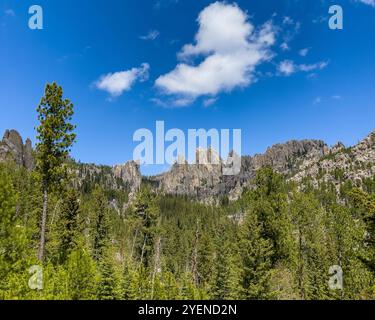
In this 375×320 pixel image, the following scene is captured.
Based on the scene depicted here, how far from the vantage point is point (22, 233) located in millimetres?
18312

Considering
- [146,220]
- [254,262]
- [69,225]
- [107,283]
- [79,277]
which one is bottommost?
[107,283]

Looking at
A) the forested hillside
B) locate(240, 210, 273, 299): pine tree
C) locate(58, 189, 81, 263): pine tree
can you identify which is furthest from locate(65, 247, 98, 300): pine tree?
locate(58, 189, 81, 263): pine tree

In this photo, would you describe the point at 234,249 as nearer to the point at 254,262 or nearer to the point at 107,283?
the point at 254,262

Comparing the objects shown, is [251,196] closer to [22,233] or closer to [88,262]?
[88,262]

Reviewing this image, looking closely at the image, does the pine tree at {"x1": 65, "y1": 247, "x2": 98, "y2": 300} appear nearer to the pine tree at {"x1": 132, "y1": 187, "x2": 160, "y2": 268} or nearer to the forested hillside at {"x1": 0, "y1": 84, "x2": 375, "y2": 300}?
the forested hillside at {"x1": 0, "y1": 84, "x2": 375, "y2": 300}

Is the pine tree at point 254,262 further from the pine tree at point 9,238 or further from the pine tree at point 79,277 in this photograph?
the pine tree at point 9,238

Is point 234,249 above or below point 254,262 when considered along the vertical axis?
above

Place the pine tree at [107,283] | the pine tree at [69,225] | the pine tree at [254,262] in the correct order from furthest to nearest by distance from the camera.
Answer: the pine tree at [69,225], the pine tree at [254,262], the pine tree at [107,283]

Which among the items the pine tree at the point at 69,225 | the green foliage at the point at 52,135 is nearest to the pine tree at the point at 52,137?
the green foliage at the point at 52,135

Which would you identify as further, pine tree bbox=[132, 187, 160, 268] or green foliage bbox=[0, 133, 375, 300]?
pine tree bbox=[132, 187, 160, 268]

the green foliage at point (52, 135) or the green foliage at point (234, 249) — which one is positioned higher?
the green foliage at point (52, 135)

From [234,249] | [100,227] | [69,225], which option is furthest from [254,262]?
[100,227]

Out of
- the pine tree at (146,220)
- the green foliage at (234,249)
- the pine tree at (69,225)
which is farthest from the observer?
the pine tree at (146,220)
